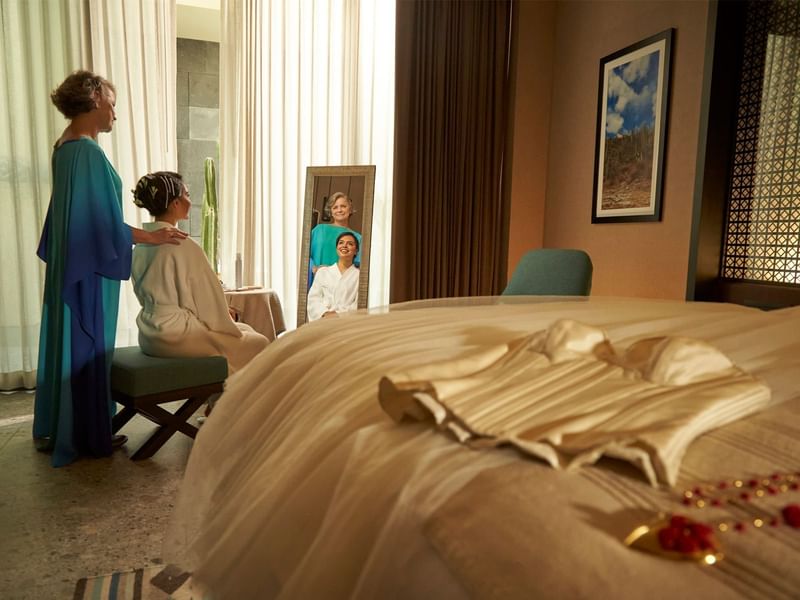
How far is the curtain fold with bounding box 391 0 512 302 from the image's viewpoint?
4270 mm

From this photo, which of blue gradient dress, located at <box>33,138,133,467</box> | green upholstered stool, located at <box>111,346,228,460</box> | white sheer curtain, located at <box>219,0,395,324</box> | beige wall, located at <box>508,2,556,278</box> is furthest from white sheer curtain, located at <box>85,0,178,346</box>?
beige wall, located at <box>508,2,556,278</box>

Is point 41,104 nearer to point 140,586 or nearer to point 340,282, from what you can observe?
point 340,282

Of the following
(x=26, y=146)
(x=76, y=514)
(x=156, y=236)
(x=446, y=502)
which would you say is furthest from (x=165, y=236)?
(x=446, y=502)

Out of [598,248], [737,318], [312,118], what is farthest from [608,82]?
[737,318]

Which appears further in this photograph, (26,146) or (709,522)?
(26,146)

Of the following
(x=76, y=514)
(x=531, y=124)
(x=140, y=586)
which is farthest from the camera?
(x=531, y=124)

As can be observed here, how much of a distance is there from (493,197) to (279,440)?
374cm

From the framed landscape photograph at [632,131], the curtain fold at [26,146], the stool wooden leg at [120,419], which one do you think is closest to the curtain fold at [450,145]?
the framed landscape photograph at [632,131]

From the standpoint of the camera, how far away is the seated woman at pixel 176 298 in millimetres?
2693

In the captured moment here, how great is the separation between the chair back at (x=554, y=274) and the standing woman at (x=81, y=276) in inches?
76.3

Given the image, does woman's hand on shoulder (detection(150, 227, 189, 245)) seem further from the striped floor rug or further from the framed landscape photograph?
the framed landscape photograph

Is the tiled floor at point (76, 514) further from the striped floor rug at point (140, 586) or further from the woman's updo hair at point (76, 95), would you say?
the woman's updo hair at point (76, 95)

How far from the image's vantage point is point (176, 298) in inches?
107

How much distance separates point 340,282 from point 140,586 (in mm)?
2459
